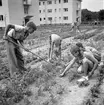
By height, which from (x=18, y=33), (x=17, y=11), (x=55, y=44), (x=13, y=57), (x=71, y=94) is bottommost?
(x=71, y=94)

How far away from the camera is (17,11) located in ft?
108

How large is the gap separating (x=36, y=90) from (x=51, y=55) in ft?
8.20

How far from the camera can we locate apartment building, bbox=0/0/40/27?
99.8ft

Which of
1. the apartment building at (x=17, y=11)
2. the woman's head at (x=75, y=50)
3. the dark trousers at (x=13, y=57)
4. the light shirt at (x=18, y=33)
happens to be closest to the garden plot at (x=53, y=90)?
the dark trousers at (x=13, y=57)

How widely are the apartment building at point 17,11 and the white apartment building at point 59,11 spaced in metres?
11.5

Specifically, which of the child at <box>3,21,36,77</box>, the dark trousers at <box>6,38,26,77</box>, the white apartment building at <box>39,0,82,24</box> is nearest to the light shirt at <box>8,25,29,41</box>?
the child at <box>3,21,36,77</box>

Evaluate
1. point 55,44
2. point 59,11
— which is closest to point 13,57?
point 55,44

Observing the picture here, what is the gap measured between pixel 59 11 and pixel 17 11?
18656mm

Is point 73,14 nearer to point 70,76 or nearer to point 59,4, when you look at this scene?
point 59,4

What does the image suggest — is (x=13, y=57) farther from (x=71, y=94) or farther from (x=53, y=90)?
(x=71, y=94)

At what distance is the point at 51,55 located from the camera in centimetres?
670

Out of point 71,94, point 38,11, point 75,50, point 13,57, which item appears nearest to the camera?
point 71,94

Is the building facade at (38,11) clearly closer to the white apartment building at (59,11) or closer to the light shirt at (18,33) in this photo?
the white apartment building at (59,11)

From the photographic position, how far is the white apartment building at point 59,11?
1857 inches
